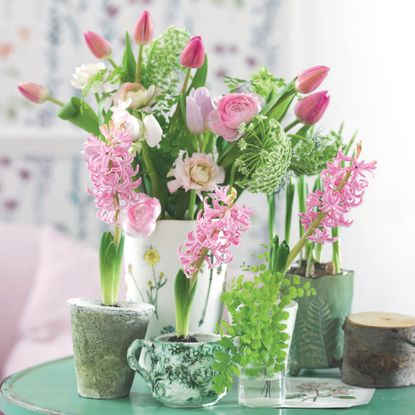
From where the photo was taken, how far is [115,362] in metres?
1.06

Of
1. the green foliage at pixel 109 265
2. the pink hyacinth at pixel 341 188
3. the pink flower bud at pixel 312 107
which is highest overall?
the pink flower bud at pixel 312 107

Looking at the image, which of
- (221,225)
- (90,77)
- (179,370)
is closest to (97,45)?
(90,77)

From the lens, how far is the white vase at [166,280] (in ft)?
3.78

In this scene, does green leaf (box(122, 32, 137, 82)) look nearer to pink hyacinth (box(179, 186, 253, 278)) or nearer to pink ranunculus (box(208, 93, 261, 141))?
pink ranunculus (box(208, 93, 261, 141))

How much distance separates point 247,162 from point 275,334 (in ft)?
0.82

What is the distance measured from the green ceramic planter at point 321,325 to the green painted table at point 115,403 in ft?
0.42

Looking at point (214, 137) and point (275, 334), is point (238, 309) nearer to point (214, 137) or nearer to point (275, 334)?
point (275, 334)

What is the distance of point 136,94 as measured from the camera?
3.74ft

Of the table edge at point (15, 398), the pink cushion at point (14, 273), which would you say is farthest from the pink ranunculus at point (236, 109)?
the pink cushion at point (14, 273)

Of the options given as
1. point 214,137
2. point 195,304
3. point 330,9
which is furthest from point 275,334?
point 330,9

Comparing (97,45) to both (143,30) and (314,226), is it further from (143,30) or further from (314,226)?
(314,226)

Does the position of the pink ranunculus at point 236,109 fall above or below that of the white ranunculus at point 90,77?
below

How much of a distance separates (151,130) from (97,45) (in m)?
0.21

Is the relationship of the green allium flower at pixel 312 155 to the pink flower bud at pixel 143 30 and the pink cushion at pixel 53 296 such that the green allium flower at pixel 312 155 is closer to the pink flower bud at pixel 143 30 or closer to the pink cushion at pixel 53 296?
the pink flower bud at pixel 143 30
